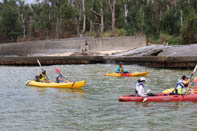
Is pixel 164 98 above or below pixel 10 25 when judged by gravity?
below

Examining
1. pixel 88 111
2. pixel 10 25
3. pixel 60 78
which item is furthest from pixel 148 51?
pixel 10 25

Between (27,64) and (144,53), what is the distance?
11801 mm

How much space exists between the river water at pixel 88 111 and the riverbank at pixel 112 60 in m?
8.47

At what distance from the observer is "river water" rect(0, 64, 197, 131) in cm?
1254

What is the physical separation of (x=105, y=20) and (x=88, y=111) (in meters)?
47.1

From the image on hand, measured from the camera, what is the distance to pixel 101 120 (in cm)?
1320

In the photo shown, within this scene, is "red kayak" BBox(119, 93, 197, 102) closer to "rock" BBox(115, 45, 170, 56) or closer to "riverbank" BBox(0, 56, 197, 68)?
"riverbank" BBox(0, 56, 197, 68)

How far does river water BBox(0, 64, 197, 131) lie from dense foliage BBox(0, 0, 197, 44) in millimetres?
26077

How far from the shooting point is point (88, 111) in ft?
48.4

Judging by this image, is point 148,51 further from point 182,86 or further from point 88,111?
point 88,111

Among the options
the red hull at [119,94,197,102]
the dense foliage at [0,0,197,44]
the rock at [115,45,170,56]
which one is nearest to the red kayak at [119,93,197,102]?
the red hull at [119,94,197,102]

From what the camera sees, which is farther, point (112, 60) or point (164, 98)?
point (112, 60)

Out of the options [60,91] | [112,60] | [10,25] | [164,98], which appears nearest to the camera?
[164,98]

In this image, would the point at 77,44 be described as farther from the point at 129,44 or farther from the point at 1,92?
the point at 1,92
